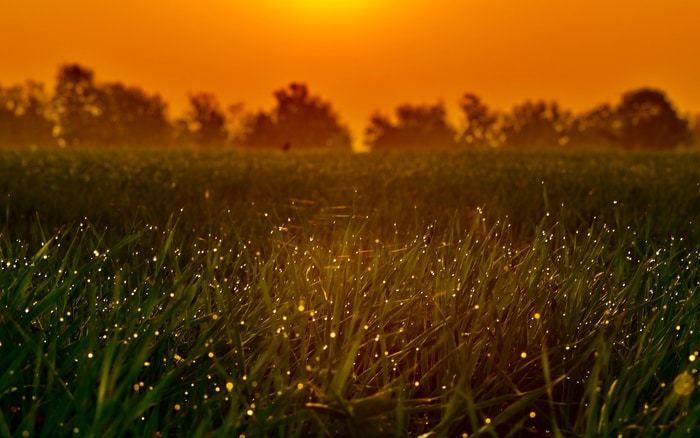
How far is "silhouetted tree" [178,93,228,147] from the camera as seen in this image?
97.1m

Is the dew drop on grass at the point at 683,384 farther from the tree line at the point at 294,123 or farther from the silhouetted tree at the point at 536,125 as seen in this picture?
the silhouetted tree at the point at 536,125

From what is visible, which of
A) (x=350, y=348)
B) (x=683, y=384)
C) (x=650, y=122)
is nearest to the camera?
(x=683, y=384)

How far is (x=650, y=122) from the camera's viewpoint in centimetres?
7725

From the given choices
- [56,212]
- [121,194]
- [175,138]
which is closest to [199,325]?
[56,212]

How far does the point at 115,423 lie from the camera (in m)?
2.12

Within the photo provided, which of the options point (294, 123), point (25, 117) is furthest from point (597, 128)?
point (25, 117)

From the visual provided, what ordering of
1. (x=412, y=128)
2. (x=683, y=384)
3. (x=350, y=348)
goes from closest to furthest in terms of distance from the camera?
(x=683, y=384) → (x=350, y=348) → (x=412, y=128)

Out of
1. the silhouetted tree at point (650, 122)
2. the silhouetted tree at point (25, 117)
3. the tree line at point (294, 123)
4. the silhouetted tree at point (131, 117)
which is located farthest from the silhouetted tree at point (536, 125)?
the silhouetted tree at point (25, 117)

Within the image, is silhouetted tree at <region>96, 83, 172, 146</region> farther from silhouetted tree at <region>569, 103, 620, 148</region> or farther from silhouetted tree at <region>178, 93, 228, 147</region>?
silhouetted tree at <region>569, 103, 620, 148</region>

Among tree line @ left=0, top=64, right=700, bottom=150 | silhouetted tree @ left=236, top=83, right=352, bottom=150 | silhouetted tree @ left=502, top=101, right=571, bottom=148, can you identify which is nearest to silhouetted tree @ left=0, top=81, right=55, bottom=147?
tree line @ left=0, top=64, right=700, bottom=150

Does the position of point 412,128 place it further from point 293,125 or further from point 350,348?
point 350,348

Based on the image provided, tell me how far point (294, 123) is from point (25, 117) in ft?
127

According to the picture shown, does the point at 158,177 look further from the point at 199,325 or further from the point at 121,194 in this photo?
the point at 199,325

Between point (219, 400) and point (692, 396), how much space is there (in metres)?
1.49
